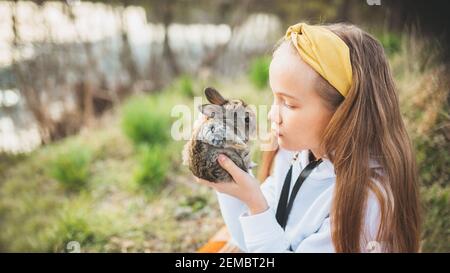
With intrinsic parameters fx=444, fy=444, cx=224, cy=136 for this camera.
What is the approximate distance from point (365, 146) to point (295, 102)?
0.21m

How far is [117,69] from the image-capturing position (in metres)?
3.31

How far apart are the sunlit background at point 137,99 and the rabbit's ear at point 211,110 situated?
1.73 ft

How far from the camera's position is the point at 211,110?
1.02m

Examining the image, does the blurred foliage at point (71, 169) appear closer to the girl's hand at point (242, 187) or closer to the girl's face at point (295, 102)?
the girl's hand at point (242, 187)

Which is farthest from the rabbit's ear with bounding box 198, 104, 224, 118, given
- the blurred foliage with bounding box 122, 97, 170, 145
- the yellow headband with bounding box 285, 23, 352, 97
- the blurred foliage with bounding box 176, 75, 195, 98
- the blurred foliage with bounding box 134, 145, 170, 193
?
the blurred foliage with bounding box 176, 75, 195, 98

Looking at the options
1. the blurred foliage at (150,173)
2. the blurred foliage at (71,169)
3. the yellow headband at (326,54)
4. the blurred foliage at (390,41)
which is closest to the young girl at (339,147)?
the yellow headband at (326,54)

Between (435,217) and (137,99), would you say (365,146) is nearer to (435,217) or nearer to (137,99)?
(435,217)

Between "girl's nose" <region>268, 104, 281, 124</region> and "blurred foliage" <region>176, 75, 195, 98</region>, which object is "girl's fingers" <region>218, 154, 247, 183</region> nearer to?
"girl's nose" <region>268, 104, 281, 124</region>

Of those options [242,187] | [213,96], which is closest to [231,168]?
[242,187]

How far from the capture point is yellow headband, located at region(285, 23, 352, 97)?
1008mm

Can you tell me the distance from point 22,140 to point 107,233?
1.21 metres

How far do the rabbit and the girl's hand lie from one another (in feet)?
0.05
